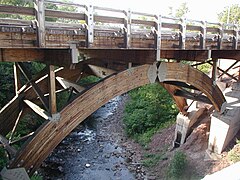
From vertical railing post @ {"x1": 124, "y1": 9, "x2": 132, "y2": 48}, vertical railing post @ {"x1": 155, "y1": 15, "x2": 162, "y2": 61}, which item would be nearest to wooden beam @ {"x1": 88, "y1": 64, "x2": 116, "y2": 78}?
vertical railing post @ {"x1": 124, "y1": 9, "x2": 132, "y2": 48}

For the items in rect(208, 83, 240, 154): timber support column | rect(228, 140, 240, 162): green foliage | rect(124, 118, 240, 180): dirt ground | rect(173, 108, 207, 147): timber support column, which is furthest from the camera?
rect(173, 108, 207, 147): timber support column

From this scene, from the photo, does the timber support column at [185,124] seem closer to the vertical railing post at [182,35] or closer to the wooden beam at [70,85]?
the vertical railing post at [182,35]

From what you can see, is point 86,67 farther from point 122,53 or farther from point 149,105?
point 149,105

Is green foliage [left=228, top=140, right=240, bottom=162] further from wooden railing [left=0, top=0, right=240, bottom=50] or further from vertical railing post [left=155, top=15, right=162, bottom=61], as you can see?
vertical railing post [left=155, top=15, right=162, bottom=61]

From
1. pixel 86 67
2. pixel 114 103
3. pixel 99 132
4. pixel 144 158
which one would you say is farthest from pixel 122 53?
pixel 114 103

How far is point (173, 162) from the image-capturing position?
11.8m

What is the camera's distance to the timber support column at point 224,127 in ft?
37.5

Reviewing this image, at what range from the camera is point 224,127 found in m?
11.5

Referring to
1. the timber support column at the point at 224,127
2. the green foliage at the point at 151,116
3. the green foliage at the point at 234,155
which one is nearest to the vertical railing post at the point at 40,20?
the green foliage at the point at 234,155

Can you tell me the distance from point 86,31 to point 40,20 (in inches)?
43.2

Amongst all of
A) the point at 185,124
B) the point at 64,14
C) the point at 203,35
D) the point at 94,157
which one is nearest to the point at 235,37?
the point at 203,35

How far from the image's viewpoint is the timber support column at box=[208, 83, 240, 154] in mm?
11430

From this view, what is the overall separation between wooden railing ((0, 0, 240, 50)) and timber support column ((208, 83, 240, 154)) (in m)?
4.46

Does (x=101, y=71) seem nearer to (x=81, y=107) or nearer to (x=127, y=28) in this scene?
(x=81, y=107)
